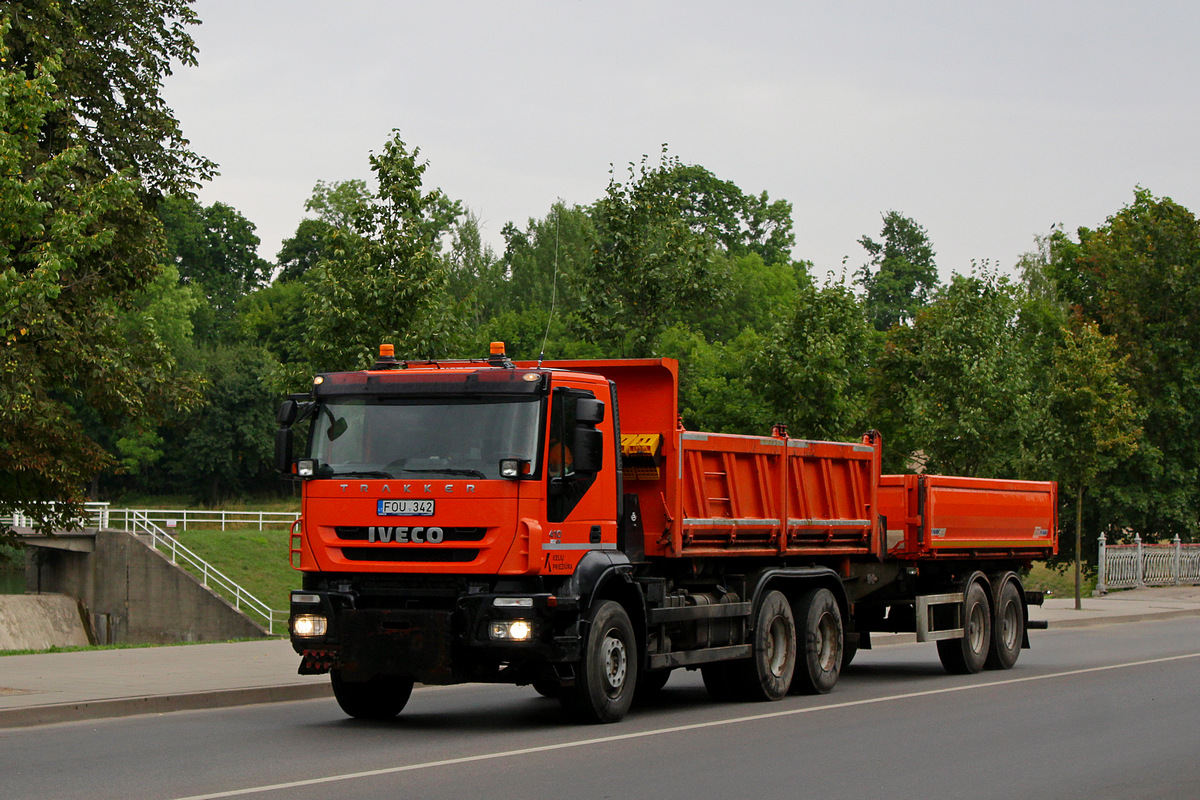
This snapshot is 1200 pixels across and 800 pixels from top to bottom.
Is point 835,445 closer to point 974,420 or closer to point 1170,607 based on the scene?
point 974,420

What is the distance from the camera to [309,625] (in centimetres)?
1226

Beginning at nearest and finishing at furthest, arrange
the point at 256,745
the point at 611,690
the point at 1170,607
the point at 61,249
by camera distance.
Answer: the point at 256,745, the point at 611,690, the point at 61,249, the point at 1170,607

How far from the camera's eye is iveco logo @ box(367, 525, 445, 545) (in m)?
11.9

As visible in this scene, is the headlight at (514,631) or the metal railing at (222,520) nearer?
the headlight at (514,631)

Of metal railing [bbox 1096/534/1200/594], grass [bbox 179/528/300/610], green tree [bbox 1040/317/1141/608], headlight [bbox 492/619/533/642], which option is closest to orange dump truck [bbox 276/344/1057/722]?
headlight [bbox 492/619/533/642]

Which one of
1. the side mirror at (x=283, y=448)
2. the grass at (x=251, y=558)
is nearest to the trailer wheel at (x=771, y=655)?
the side mirror at (x=283, y=448)

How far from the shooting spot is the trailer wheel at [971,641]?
18.9 meters

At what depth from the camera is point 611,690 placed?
12.7 meters

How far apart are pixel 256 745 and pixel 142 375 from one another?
17660 millimetres

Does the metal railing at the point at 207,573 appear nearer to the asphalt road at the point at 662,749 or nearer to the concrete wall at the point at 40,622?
the concrete wall at the point at 40,622

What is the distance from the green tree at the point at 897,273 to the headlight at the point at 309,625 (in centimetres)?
9242

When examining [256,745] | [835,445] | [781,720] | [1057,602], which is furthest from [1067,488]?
[256,745]

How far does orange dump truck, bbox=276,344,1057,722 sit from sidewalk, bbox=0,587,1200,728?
83.6 inches

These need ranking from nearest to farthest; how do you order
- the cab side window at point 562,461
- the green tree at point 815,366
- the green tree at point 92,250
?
the cab side window at point 562,461 < the green tree at point 92,250 < the green tree at point 815,366
